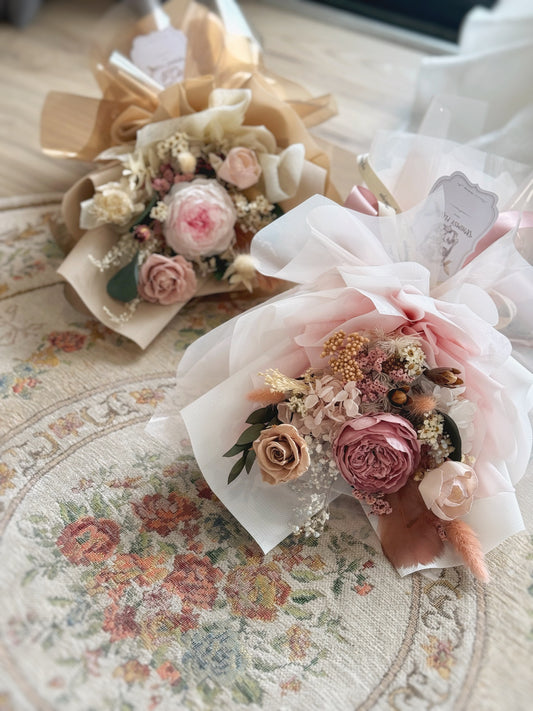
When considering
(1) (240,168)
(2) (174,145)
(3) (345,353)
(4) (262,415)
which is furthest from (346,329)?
(2) (174,145)

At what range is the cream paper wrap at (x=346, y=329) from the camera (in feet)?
3.15

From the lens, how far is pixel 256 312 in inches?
40.5

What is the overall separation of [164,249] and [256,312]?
37 centimetres

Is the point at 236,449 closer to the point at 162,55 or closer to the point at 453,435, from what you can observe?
the point at 453,435

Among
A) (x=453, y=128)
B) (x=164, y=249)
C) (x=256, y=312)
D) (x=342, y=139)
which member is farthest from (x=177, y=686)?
(x=342, y=139)

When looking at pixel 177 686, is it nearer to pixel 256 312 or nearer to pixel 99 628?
pixel 99 628

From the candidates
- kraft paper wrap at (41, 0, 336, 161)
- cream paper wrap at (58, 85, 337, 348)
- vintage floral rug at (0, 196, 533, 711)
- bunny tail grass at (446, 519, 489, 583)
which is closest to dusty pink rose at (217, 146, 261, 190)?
cream paper wrap at (58, 85, 337, 348)

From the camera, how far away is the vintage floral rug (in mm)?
853

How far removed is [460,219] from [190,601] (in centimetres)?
63

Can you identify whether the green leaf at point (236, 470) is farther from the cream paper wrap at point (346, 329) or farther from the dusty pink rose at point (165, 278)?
the dusty pink rose at point (165, 278)

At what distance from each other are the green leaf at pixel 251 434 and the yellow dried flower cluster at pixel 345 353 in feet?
0.42

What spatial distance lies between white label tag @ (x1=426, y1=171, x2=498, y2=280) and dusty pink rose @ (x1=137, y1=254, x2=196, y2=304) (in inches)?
17.7

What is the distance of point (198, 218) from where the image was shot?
1.26m

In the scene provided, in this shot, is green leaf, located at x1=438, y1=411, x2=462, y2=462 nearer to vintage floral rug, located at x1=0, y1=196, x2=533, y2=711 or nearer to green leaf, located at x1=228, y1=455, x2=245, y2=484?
vintage floral rug, located at x1=0, y1=196, x2=533, y2=711
